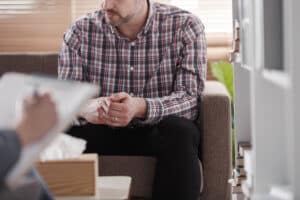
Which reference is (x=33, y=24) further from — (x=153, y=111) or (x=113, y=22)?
(x=153, y=111)

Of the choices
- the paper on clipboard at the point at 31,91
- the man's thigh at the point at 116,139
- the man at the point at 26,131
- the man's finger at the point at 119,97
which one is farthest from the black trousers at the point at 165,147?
the man at the point at 26,131

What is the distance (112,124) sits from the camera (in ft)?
8.24

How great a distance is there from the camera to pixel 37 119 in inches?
41.9

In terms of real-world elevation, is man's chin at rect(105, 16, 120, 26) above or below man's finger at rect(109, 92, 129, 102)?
above

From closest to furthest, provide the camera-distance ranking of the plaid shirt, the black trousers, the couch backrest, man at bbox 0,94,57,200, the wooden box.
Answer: man at bbox 0,94,57,200 < the wooden box < the black trousers < the plaid shirt < the couch backrest

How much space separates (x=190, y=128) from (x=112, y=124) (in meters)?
0.27

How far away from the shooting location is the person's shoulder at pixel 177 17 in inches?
109

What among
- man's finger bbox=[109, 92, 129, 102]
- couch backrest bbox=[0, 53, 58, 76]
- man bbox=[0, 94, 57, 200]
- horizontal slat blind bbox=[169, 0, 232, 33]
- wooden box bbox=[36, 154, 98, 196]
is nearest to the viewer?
man bbox=[0, 94, 57, 200]

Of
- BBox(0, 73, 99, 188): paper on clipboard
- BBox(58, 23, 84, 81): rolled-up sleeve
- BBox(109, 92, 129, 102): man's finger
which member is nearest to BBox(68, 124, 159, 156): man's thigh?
BBox(109, 92, 129, 102): man's finger

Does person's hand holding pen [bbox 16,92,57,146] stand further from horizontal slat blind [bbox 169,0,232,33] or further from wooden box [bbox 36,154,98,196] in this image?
horizontal slat blind [bbox 169,0,232,33]

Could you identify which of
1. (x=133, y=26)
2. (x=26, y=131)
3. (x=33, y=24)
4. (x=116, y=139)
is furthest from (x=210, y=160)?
(x=33, y=24)

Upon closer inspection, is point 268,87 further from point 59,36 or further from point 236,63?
point 59,36

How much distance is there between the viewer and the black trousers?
7.95 ft

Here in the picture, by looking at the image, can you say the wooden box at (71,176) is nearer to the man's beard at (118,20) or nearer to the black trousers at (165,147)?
the black trousers at (165,147)
